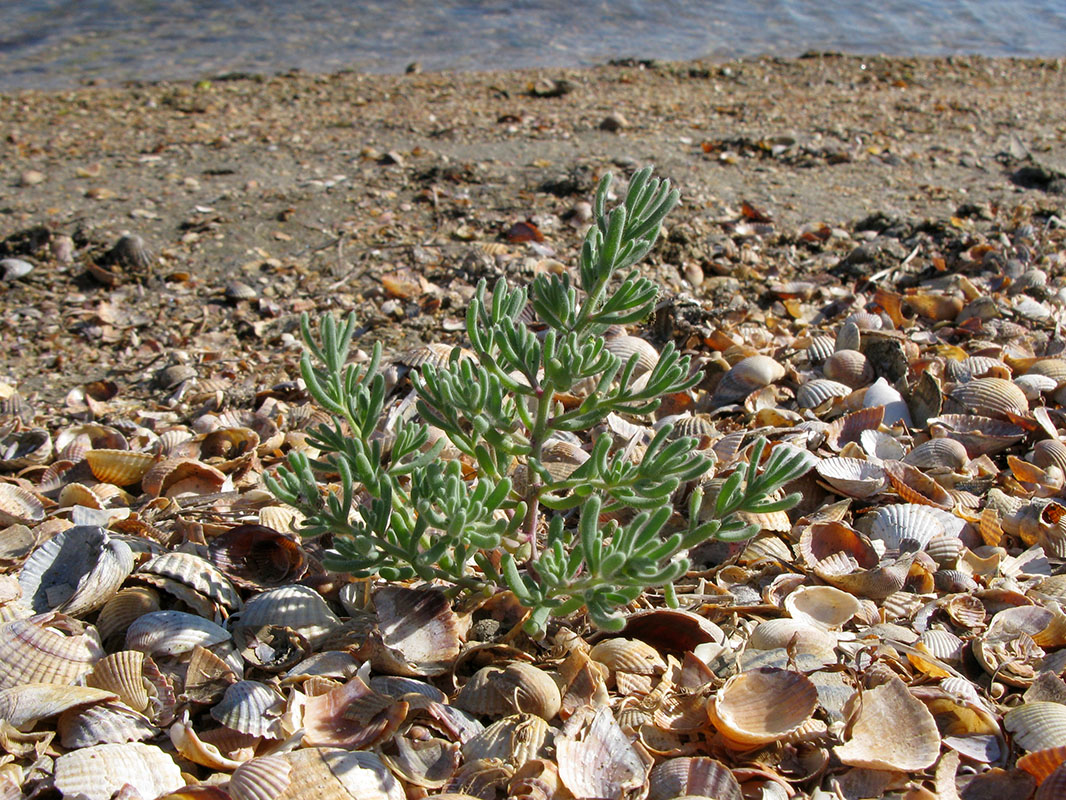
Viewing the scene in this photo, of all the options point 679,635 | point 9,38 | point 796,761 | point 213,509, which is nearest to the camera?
point 796,761

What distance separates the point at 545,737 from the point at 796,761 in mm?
515

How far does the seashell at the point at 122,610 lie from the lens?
2.08 metres

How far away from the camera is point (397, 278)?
4.43 metres

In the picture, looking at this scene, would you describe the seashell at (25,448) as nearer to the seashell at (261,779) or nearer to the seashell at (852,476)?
the seashell at (261,779)

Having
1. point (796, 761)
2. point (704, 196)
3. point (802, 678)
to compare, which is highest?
point (704, 196)

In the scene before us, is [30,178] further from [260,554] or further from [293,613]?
[293,613]

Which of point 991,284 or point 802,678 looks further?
point 991,284

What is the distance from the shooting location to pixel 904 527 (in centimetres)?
247

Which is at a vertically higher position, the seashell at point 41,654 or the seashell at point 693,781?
the seashell at point 41,654

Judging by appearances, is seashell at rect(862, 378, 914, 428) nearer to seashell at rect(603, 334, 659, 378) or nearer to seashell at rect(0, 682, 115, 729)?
seashell at rect(603, 334, 659, 378)

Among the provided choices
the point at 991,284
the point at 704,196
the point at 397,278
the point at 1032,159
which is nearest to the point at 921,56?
the point at 1032,159

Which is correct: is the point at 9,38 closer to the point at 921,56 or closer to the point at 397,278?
the point at 397,278

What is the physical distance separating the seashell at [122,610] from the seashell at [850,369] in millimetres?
2552

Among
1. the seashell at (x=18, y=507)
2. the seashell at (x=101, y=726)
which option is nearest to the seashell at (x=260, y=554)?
the seashell at (x=101, y=726)
